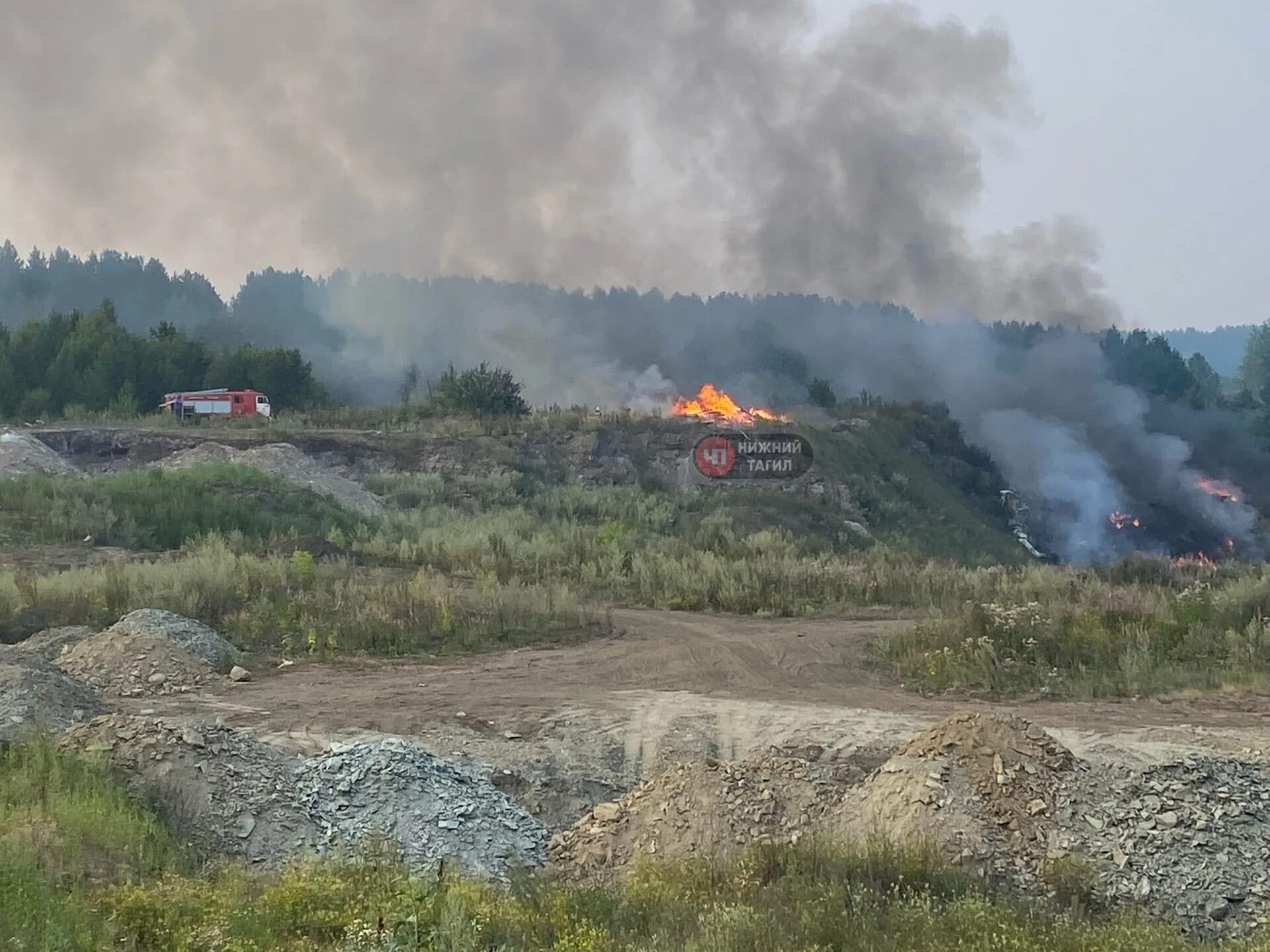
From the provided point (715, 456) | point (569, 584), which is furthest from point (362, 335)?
point (569, 584)

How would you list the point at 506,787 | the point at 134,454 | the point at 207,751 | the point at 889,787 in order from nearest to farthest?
the point at 889,787 < the point at 207,751 < the point at 506,787 < the point at 134,454

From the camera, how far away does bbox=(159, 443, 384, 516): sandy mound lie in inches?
1339

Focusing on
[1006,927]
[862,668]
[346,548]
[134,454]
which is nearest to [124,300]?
[134,454]

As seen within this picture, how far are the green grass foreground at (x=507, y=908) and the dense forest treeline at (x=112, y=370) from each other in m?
48.1

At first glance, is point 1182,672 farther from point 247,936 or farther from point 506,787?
point 247,936

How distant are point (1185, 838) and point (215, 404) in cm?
4680

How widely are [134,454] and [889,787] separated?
123ft

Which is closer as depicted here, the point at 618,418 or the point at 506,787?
the point at 506,787

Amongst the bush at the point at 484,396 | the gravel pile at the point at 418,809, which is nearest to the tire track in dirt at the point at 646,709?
the gravel pile at the point at 418,809

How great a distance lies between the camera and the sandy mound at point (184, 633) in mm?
15109

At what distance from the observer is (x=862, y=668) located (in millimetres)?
15773

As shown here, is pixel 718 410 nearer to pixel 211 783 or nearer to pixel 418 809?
pixel 418 809

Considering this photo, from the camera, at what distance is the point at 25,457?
35.6 meters
